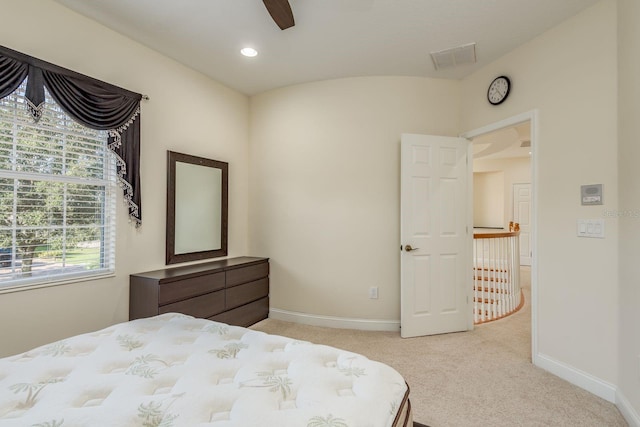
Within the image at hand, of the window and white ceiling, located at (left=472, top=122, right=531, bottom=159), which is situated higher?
white ceiling, located at (left=472, top=122, right=531, bottom=159)

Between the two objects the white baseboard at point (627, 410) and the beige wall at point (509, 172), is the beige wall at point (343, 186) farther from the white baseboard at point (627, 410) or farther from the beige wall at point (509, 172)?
the beige wall at point (509, 172)

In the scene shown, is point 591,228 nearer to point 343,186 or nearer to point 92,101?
point 343,186

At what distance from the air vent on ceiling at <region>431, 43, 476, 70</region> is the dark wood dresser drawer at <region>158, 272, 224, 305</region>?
3.02 meters

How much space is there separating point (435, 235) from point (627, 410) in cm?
187

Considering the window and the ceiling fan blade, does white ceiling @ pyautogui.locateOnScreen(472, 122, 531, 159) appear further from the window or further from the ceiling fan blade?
the window

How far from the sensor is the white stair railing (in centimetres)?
406

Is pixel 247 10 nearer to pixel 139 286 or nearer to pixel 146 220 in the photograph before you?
pixel 146 220

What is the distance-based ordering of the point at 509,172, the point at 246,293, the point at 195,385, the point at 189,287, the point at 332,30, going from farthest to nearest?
the point at 509,172 < the point at 246,293 < the point at 189,287 < the point at 332,30 < the point at 195,385

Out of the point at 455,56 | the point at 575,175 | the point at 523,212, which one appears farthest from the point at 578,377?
the point at 523,212

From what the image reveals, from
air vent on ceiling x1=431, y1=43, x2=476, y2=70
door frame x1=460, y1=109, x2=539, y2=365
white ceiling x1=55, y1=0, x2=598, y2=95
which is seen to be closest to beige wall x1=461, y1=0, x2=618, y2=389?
door frame x1=460, y1=109, x2=539, y2=365

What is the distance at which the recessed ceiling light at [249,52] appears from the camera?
9.79 feet

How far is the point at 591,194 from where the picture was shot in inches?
90.4

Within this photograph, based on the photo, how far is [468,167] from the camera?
3.51 metres

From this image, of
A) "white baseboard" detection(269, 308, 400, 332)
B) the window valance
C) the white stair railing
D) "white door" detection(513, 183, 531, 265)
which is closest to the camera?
the window valance
